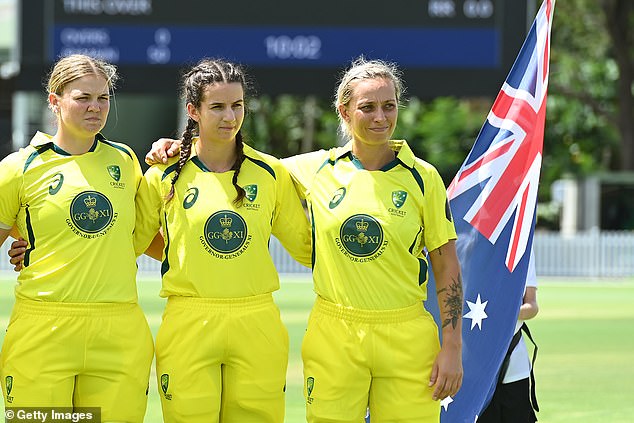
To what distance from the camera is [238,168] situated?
4828 millimetres

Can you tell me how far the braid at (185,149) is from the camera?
4.81 meters

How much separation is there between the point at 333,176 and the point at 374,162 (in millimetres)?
179

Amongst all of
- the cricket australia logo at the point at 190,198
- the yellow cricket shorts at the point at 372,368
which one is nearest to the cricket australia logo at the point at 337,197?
the yellow cricket shorts at the point at 372,368

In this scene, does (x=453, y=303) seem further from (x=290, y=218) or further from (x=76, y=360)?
(x=76, y=360)

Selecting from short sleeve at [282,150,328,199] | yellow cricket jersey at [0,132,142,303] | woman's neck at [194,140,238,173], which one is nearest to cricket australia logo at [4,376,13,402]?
yellow cricket jersey at [0,132,142,303]

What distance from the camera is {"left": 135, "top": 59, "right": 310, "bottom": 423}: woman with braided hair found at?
4.65 meters

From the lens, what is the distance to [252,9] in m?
14.9

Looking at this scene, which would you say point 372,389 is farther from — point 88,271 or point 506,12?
point 506,12

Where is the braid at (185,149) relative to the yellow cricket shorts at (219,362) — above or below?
above

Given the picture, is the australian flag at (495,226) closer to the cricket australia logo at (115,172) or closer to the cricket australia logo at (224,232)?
the cricket australia logo at (224,232)

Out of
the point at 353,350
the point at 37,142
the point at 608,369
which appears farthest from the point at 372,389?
the point at 608,369

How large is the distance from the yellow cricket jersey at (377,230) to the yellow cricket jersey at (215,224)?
0.68ft

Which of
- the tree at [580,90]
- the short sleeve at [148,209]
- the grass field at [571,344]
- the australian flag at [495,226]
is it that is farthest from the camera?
the tree at [580,90]

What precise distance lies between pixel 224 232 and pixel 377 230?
2.03 ft
